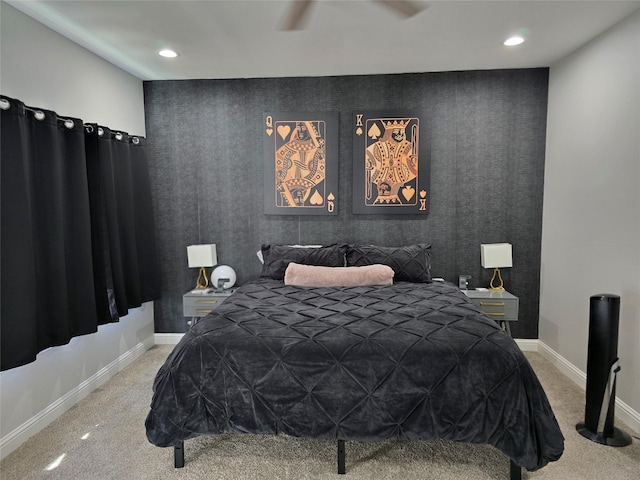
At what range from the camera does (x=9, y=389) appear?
2.40 meters

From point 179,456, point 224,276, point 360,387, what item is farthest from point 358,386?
point 224,276

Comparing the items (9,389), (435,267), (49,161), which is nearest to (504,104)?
(435,267)

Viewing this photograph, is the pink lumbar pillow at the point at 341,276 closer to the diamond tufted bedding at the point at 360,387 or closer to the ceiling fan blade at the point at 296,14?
the diamond tufted bedding at the point at 360,387

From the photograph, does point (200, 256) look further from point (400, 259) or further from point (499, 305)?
point (499, 305)

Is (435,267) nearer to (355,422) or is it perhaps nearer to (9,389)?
(355,422)

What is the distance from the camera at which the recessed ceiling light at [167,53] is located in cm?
320

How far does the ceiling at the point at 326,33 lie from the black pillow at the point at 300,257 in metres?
1.66

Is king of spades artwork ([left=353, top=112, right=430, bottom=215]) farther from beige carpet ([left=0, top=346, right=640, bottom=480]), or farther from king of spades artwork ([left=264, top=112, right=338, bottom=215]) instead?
beige carpet ([left=0, top=346, right=640, bottom=480])

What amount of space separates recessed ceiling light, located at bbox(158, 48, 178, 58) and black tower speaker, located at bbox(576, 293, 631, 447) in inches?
139

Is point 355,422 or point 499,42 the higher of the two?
point 499,42

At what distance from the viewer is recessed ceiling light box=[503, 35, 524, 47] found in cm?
301

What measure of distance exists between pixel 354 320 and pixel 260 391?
669 mm

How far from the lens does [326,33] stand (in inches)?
114

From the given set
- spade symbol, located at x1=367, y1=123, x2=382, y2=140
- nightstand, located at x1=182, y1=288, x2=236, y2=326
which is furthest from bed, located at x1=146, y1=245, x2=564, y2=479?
spade symbol, located at x1=367, y1=123, x2=382, y2=140
